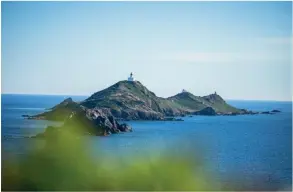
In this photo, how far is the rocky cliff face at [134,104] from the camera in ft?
22.7

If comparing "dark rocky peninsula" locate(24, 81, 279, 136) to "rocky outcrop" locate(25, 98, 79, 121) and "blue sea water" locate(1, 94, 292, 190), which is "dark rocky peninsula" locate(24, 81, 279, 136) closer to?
"rocky outcrop" locate(25, 98, 79, 121)

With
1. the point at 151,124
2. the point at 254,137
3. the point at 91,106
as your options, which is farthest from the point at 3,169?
the point at 254,137

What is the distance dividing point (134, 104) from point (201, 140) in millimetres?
2878

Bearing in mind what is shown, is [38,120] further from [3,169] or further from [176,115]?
[176,115]

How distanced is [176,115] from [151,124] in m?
1.24

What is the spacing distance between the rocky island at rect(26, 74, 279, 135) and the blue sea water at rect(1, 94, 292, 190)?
8.1 inches

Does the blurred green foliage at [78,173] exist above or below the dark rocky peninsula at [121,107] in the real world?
below

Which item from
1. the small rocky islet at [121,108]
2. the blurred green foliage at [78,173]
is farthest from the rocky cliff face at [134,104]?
the blurred green foliage at [78,173]

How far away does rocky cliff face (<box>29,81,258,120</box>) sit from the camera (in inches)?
273

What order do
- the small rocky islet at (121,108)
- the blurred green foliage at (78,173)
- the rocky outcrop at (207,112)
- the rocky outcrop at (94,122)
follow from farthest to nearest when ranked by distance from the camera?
the rocky outcrop at (207,112), the small rocky islet at (121,108), the rocky outcrop at (94,122), the blurred green foliage at (78,173)

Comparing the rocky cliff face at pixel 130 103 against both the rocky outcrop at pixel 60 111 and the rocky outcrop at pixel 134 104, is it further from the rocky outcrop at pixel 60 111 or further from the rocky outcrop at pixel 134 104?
the rocky outcrop at pixel 60 111

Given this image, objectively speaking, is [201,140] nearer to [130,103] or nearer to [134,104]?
[134,104]

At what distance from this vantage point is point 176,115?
33.4ft

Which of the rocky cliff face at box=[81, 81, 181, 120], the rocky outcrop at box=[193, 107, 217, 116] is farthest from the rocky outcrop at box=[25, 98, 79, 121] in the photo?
the rocky outcrop at box=[193, 107, 217, 116]
